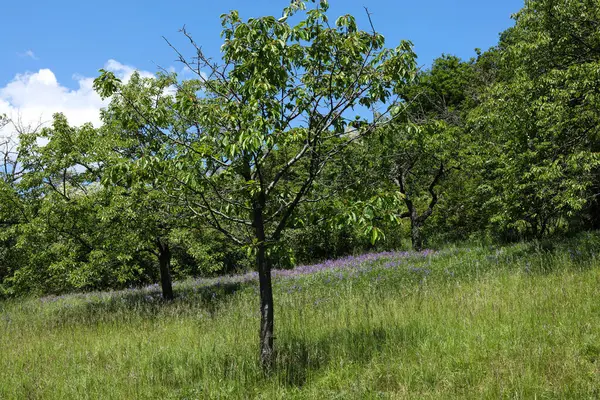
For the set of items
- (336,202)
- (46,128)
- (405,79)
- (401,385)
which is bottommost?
(401,385)

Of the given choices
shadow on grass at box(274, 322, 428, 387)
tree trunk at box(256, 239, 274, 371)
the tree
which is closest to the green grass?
shadow on grass at box(274, 322, 428, 387)

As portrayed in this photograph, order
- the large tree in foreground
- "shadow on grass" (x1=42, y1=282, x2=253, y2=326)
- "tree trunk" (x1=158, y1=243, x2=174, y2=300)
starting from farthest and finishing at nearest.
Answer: "tree trunk" (x1=158, y1=243, x2=174, y2=300), "shadow on grass" (x1=42, y1=282, x2=253, y2=326), the large tree in foreground

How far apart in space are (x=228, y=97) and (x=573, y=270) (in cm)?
764

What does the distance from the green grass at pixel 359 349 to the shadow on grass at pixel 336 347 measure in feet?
0.07

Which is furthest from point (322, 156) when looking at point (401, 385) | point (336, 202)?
point (401, 385)

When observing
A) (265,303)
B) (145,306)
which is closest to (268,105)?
(265,303)

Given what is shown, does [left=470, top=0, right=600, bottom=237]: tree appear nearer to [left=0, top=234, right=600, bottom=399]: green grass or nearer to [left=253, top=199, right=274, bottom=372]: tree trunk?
[left=0, top=234, right=600, bottom=399]: green grass

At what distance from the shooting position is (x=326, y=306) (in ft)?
25.4

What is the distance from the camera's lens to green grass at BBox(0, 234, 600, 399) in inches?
167

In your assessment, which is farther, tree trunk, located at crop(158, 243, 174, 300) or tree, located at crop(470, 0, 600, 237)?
tree trunk, located at crop(158, 243, 174, 300)

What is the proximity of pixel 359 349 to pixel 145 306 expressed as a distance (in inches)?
288

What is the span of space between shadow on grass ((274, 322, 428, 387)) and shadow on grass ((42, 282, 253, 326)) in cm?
368

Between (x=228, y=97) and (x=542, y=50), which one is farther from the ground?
(x=542, y=50)

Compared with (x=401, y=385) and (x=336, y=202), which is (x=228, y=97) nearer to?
(x=336, y=202)
